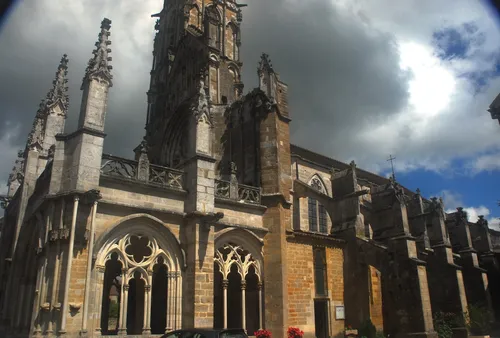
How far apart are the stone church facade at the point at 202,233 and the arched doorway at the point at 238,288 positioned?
0.21 feet

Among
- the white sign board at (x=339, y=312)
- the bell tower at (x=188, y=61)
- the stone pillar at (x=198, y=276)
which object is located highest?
the bell tower at (x=188, y=61)

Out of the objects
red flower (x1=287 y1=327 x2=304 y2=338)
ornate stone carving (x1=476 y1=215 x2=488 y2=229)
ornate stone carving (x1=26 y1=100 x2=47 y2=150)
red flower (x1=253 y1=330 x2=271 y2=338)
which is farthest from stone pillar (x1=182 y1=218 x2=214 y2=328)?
ornate stone carving (x1=476 y1=215 x2=488 y2=229)

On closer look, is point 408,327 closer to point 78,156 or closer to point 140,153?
point 140,153

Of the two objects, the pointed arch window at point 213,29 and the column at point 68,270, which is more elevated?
the pointed arch window at point 213,29

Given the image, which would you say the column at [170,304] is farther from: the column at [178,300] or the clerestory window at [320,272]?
the clerestory window at [320,272]

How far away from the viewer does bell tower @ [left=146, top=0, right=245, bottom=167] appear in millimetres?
26266

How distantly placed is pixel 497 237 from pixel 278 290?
33193 millimetres

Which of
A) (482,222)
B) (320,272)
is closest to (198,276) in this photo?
(320,272)

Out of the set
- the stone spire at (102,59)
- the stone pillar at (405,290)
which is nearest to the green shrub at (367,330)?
the stone pillar at (405,290)

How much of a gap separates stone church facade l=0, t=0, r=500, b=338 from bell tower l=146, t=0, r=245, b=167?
0.57 feet

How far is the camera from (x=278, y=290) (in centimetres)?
1664

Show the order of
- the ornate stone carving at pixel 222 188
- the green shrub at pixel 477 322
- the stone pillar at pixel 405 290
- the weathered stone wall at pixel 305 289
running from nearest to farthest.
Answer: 1. the ornate stone carving at pixel 222 188
2. the weathered stone wall at pixel 305 289
3. the stone pillar at pixel 405 290
4. the green shrub at pixel 477 322

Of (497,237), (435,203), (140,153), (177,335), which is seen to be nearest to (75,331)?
(177,335)

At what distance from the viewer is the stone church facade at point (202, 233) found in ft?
43.0
